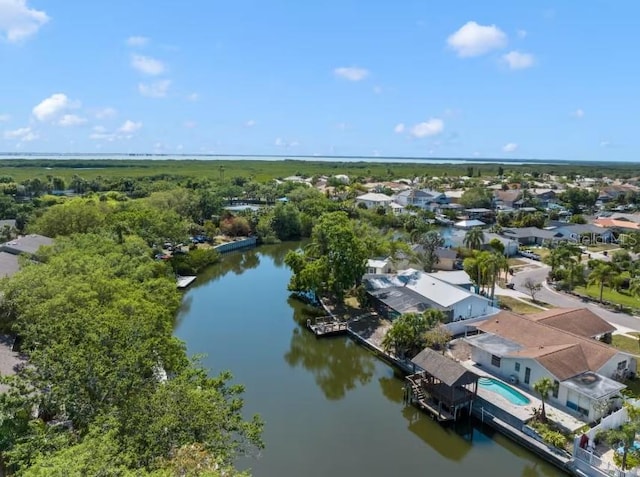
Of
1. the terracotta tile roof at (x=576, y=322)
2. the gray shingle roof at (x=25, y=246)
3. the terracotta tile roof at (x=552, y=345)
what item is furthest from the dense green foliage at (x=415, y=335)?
the gray shingle roof at (x=25, y=246)

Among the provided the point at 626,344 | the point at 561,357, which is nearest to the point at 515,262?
the point at 626,344

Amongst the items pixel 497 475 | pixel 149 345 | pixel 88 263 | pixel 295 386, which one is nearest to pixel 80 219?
pixel 88 263

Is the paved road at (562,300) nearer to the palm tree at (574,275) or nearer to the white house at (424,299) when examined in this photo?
the palm tree at (574,275)

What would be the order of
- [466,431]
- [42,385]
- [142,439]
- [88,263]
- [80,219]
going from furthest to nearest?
[80,219] < [88,263] < [466,431] < [42,385] < [142,439]

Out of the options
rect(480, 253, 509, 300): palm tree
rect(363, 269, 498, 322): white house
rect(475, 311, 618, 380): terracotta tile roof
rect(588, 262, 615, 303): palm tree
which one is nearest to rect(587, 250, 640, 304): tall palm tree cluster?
rect(588, 262, 615, 303): palm tree

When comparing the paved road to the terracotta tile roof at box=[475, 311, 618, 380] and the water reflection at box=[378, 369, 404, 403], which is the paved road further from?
the water reflection at box=[378, 369, 404, 403]

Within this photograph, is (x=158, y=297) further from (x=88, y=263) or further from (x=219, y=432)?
(x=219, y=432)
